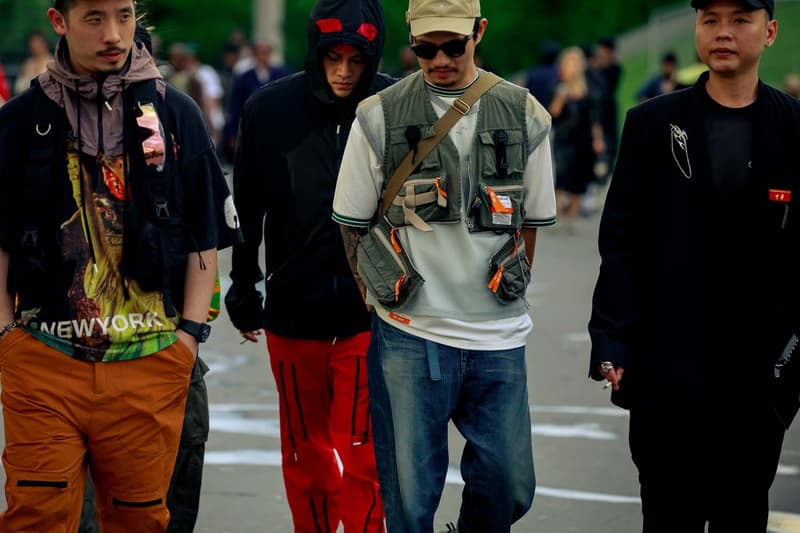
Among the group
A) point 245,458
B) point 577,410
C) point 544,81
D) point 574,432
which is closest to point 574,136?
point 544,81

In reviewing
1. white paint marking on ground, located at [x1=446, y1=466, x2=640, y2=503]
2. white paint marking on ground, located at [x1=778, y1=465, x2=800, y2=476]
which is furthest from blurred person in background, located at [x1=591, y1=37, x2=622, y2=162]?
Result: white paint marking on ground, located at [x1=446, y1=466, x2=640, y2=503]

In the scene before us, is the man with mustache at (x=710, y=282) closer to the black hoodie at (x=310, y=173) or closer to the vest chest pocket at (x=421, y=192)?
the vest chest pocket at (x=421, y=192)

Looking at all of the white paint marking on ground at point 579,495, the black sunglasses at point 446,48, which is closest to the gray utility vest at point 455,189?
the black sunglasses at point 446,48

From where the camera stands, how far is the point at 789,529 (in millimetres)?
6777

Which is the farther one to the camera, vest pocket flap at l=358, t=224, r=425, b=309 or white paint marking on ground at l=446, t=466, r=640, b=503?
white paint marking on ground at l=446, t=466, r=640, b=503

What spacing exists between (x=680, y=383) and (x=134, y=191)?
1.74 metres

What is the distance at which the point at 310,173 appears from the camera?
5984 mm

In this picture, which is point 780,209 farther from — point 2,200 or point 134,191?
point 2,200

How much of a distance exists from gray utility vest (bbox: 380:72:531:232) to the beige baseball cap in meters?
0.20

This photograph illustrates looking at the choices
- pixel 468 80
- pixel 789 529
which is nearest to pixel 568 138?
pixel 789 529

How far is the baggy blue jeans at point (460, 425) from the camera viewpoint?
5109 millimetres

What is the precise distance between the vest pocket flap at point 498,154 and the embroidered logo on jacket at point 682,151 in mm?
→ 500

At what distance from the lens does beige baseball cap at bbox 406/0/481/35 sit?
5.06m

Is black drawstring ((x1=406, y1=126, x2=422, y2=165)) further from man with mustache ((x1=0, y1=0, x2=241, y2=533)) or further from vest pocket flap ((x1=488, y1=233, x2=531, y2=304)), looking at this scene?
man with mustache ((x1=0, y1=0, x2=241, y2=533))
